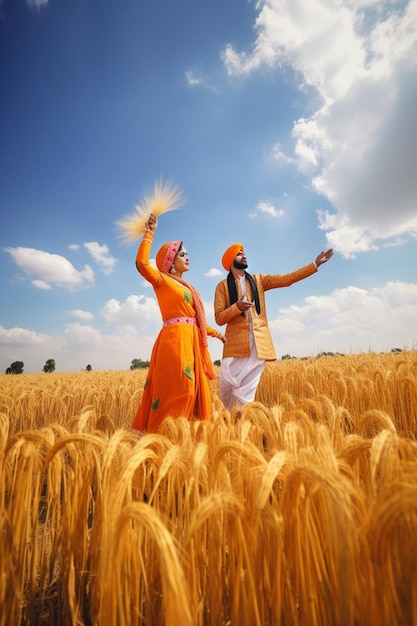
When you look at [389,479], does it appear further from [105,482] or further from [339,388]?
[339,388]

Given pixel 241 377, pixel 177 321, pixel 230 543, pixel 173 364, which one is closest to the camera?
pixel 230 543

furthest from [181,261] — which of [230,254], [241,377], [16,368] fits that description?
[16,368]

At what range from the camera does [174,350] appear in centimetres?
280

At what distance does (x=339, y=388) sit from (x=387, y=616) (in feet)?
11.5

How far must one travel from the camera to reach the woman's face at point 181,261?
3195mm

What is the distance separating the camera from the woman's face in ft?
10.5

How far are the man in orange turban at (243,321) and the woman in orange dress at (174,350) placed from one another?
0.55m

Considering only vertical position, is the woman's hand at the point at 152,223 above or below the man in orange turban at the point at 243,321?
above

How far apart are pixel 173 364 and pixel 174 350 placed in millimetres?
132

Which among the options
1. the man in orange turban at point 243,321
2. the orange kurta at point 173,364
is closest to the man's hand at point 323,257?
the man in orange turban at point 243,321

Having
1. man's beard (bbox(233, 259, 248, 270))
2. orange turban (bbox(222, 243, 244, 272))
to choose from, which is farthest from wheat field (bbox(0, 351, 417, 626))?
orange turban (bbox(222, 243, 244, 272))

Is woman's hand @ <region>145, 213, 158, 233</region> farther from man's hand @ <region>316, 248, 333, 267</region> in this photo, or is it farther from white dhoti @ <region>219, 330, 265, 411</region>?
man's hand @ <region>316, 248, 333, 267</region>

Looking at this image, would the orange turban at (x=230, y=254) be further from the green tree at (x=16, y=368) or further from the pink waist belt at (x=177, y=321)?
the green tree at (x=16, y=368)

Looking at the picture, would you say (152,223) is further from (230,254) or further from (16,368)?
(16,368)
